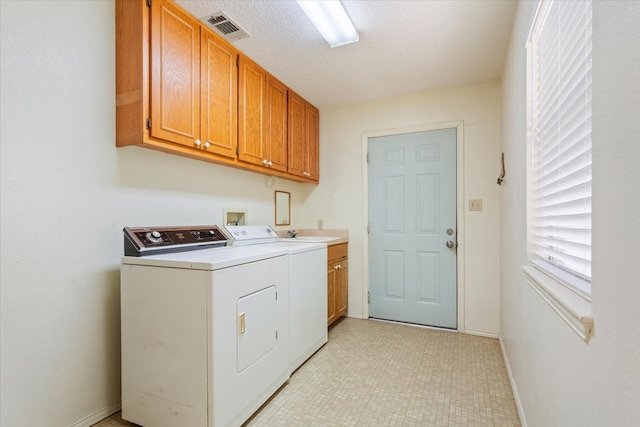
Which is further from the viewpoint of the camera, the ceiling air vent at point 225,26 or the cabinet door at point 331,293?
the cabinet door at point 331,293

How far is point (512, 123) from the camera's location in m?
2.03

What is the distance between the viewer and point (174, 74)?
70.4 inches

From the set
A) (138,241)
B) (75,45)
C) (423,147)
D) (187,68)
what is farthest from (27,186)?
(423,147)

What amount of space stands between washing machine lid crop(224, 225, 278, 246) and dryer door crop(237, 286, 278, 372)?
69 centimetres

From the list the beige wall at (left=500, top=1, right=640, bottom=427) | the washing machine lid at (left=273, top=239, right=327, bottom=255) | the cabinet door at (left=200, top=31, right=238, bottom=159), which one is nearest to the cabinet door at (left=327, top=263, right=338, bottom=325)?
the washing machine lid at (left=273, top=239, right=327, bottom=255)

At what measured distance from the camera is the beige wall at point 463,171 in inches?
112

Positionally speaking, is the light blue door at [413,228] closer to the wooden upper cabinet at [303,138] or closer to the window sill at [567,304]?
the wooden upper cabinet at [303,138]

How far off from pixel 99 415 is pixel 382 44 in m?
2.98

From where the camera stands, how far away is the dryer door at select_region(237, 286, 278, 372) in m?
1.61

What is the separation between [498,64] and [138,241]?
302 cm

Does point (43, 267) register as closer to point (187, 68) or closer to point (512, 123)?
point (187, 68)

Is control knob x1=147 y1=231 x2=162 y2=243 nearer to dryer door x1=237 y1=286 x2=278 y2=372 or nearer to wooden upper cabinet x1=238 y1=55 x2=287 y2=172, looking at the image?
dryer door x1=237 y1=286 x2=278 y2=372

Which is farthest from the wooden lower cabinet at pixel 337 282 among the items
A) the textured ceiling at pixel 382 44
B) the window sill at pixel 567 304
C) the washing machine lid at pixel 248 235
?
the window sill at pixel 567 304

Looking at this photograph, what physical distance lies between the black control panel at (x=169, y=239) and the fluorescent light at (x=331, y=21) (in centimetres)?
161
